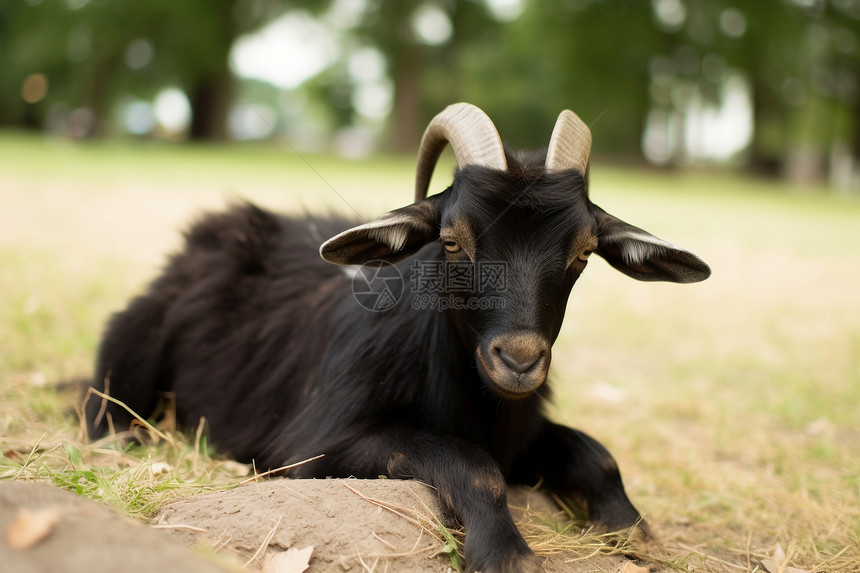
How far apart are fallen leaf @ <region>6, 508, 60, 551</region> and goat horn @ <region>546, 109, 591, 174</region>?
97.5 inches

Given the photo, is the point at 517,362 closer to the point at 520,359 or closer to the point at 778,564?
the point at 520,359

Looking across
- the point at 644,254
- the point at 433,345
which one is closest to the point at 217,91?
the point at 433,345

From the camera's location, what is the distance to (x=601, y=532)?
3596mm

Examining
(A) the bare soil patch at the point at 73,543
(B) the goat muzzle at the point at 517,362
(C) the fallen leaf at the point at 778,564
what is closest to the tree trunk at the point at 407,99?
(C) the fallen leaf at the point at 778,564

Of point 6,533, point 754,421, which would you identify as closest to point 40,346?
point 6,533

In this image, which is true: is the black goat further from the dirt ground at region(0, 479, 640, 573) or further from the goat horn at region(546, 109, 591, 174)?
the dirt ground at region(0, 479, 640, 573)

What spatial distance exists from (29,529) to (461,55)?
43096 millimetres

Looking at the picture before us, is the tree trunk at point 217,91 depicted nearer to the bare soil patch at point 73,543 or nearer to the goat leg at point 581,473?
the goat leg at point 581,473

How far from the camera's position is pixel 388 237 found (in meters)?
3.57

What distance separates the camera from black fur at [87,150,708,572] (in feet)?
10.9

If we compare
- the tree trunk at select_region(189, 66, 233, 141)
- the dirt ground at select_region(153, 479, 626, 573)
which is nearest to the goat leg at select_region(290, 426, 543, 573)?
the dirt ground at select_region(153, 479, 626, 573)

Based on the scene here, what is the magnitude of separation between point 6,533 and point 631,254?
2.81m

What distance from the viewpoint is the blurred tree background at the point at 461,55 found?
32.8m

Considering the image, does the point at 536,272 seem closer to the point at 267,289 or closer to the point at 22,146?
the point at 267,289
